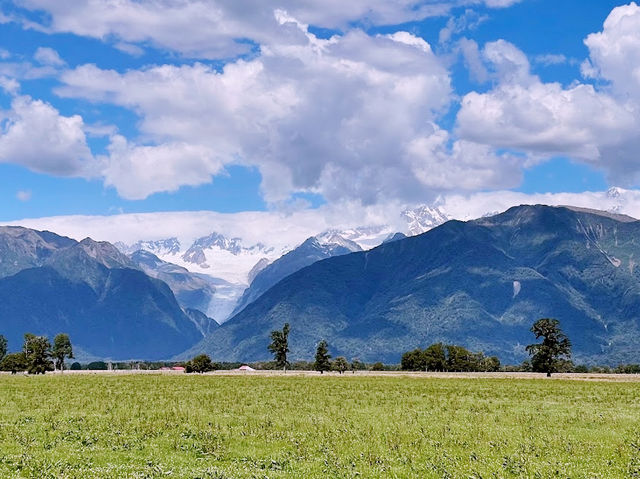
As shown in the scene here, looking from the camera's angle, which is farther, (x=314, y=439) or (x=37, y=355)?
(x=37, y=355)

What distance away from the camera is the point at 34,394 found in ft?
244

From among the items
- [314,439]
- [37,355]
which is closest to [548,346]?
[37,355]

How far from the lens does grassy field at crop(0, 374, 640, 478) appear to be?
31.6m

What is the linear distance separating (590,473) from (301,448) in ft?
46.8

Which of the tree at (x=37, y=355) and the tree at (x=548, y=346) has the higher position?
the tree at (x=548, y=346)

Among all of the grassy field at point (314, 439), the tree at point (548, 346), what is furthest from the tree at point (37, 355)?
the grassy field at point (314, 439)

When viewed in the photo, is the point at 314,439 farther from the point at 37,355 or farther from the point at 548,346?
the point at 37,355

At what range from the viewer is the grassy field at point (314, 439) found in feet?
104

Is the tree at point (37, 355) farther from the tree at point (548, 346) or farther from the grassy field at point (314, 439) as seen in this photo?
the grassy field at point (314, 439)

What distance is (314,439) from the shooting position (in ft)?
130

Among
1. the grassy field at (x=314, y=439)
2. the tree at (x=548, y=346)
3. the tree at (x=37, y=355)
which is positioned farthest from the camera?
the tree at (x=37, y=355)

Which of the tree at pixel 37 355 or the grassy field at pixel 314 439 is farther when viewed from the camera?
the tree at pixel 37 355

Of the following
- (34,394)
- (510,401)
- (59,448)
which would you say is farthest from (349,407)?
(34,394)

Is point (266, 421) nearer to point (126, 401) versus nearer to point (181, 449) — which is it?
point (181, 449)
